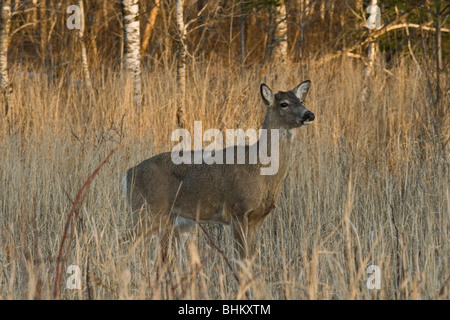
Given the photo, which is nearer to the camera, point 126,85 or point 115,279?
point 115,279

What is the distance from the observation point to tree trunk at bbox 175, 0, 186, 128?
7503mm

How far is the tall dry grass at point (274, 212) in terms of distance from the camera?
3.71 m

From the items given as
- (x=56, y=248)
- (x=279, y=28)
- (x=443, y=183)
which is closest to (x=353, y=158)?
(x=443, y=183)

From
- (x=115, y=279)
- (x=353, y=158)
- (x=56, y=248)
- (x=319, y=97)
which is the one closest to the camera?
(x=115, y=279)

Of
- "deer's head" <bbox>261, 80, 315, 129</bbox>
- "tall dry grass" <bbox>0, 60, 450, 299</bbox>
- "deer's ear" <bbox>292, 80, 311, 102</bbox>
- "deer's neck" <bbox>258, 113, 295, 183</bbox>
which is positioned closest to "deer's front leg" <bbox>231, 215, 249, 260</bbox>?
"tall dry grass" <bbox>0, 60, 450, 299</bbox>

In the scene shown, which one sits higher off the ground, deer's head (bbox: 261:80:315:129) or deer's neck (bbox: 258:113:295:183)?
deer's head (bbox: 261:80:315:129)

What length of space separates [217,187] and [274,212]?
3.07ft

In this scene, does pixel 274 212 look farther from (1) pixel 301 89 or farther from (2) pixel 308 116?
(2) pixel 308 116

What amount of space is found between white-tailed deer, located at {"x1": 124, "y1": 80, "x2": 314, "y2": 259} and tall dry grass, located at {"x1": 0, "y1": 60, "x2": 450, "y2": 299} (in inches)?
8.8

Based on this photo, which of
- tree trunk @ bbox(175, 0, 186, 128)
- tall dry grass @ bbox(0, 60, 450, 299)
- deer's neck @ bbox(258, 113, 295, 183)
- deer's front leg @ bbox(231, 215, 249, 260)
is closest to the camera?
tall dry grass @ bbox(0, 60, 450, 299)

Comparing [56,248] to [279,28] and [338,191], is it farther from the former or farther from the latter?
[279,28]

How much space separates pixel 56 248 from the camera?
4707 millimetres

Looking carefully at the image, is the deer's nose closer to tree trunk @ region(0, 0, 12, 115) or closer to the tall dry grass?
the tall dry grass
